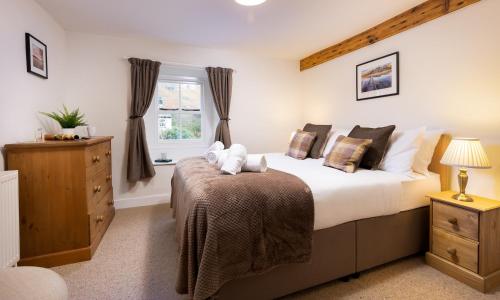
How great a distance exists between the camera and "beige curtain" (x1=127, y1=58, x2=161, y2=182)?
321 cm

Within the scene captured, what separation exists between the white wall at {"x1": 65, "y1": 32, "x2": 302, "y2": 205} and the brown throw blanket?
2.26m

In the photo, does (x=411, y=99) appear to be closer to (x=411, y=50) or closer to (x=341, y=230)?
(x=411, y=50)

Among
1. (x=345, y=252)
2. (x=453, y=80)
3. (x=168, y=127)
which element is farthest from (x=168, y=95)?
(x=453, y=80)

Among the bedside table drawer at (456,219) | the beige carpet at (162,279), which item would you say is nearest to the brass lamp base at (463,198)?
the bedside table drawer at (456,219)

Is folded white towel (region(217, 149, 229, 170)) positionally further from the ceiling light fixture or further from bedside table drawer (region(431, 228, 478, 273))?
bedside table drawer (region(431, 228, 478, 273))

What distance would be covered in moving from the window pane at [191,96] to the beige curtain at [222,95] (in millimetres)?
365

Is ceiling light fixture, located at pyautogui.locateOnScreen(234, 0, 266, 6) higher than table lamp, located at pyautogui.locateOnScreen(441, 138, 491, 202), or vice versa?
ceiling light fixture, located at pyautogui.locateOnScreen(234, 0, 266, 6)

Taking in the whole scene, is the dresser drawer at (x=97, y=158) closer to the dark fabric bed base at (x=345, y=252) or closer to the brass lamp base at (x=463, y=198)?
the dark fabric bed base at (x=345, y=252)

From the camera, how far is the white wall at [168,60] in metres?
3.09

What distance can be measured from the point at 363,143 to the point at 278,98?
2.16m

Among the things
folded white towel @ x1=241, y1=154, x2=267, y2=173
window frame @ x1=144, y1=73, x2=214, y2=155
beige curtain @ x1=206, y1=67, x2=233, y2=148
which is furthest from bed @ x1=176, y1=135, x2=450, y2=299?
window frame @ x1=144, y1=73, x2=214, y2=155

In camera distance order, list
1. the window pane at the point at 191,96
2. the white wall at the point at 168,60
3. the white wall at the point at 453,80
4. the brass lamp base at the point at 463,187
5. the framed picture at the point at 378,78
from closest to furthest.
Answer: the brass lamp base at the point at 463,187 < the white wall at the point at 453,80 < the framed picture at the point at 378,78 < the white wall at the point at 168,60 < the window pane at the point at 191,96

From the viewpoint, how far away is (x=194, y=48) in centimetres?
354

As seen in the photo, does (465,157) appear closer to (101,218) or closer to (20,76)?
(101,218)
